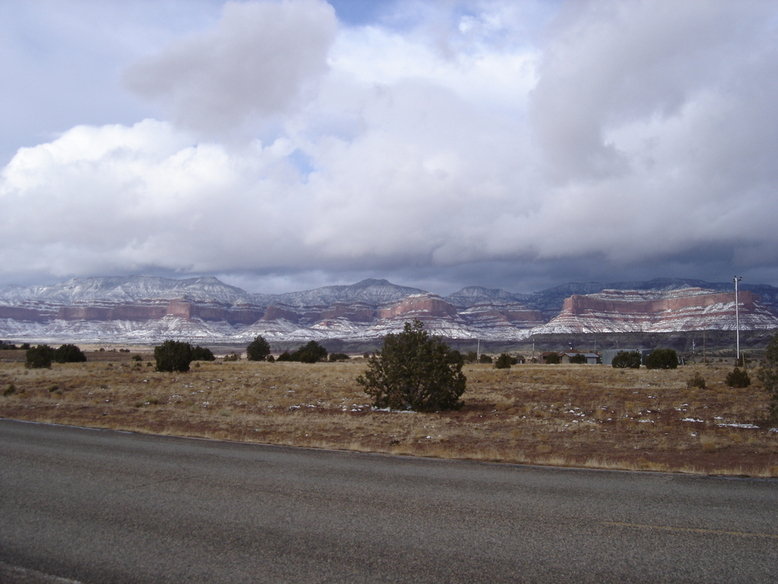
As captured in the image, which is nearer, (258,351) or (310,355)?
(310,355)

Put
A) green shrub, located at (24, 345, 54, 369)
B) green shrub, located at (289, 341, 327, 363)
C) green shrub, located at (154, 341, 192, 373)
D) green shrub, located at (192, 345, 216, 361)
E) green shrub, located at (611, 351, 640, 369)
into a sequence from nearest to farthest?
green shrub, located at (154, 341, 192, 373)
green shrub, located at (24, 345, 54, 369)
green shrub, located at (611, 351, 640, 369)
green shrub, located at (192, 345, 216, 361)
green shrub, located at (289, 341, 327, 363)

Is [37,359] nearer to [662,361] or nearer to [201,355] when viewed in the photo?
[201,355]

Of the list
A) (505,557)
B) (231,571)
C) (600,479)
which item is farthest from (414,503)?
(600,479)

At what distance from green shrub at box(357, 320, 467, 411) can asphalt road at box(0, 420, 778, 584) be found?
1385 cm

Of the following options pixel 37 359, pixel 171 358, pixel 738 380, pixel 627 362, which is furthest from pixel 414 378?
pixel 627 362

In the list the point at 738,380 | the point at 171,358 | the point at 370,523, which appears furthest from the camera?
the point at 171,358

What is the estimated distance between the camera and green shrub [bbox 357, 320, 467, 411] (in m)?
25.7

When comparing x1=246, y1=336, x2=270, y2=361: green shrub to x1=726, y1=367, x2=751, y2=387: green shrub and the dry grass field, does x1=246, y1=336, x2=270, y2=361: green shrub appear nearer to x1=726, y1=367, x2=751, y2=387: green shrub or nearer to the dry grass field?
the dry grass field

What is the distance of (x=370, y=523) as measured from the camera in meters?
7.59

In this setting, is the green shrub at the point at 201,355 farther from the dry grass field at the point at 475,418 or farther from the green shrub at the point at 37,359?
the dry grass field at the point at 475,418

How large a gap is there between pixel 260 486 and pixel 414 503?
2723mm

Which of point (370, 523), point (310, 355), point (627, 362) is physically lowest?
point (310, 355)

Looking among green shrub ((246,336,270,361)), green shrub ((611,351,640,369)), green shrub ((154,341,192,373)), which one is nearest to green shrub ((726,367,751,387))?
green shrub ((611,351,640,369))

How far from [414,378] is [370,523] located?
18.1 metres
